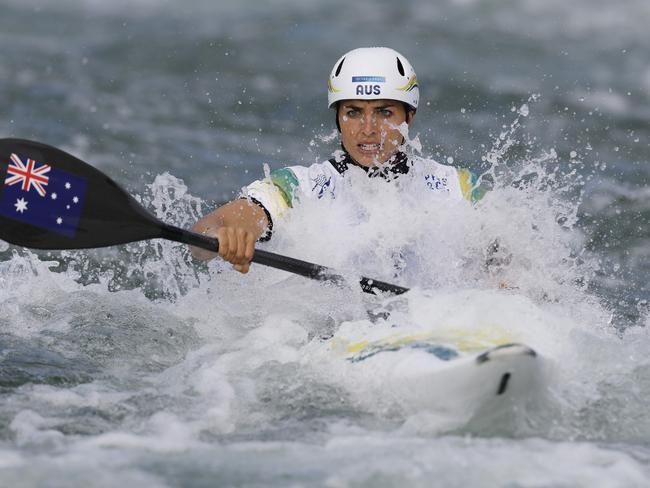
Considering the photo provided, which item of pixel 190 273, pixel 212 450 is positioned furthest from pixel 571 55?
pixel 212 450

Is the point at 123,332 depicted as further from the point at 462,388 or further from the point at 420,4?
the point at 420,4

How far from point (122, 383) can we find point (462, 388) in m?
Result: 1.54

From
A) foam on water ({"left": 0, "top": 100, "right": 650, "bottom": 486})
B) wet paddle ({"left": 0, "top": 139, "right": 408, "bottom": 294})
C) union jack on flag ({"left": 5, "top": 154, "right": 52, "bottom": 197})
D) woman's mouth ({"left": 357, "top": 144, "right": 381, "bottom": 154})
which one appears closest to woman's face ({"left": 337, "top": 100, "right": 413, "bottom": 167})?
woman's mouth ({"left": 357, "top": 144, "right": 381, "bottom": 154})

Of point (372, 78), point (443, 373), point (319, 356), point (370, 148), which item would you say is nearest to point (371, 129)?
point (370, 148)

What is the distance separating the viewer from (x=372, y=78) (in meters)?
5.81

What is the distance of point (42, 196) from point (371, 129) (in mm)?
1683

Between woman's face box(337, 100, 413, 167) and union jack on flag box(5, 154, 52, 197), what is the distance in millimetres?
1570

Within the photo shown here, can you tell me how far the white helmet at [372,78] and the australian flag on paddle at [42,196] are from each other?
4.73 feet

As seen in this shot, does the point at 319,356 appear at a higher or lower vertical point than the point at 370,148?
lower

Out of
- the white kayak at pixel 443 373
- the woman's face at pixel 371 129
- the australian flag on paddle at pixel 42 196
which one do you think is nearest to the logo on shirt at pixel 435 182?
the woman's face at pixel 371 129

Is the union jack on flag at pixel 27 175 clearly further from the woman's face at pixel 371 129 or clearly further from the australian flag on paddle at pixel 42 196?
the woman's face at pixel 371 129

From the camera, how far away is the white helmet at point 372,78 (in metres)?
5.81

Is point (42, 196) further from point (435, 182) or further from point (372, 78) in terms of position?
point (435, 182)

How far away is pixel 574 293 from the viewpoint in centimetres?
607
